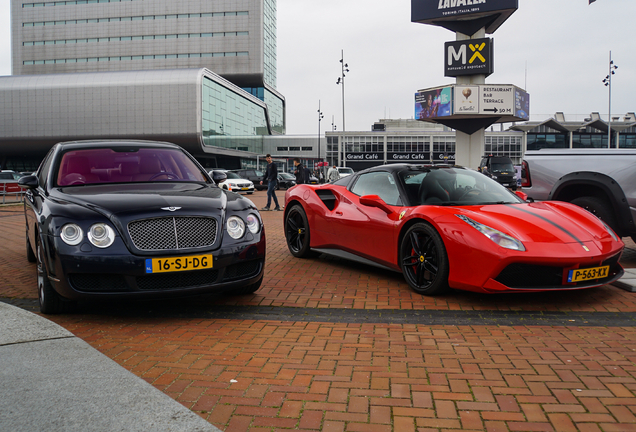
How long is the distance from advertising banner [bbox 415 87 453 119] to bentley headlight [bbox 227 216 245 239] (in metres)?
41.1

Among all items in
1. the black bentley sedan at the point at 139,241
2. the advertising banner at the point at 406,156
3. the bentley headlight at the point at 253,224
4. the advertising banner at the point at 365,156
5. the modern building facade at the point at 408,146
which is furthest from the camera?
the advertising banner at the point at 365,156

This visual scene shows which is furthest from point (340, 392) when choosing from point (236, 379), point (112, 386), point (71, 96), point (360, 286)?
point (71, 96)

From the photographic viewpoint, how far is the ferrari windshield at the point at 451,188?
17.5 feet

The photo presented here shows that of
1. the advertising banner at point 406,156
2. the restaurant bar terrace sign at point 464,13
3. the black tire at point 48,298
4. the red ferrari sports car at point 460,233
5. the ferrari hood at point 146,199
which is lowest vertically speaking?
the black tire at point 48,298

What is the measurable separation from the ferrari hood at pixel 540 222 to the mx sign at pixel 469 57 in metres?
36.9

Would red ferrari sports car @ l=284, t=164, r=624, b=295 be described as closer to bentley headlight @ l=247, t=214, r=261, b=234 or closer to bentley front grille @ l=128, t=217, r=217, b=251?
bentley headlight @ l=247, t=214, r=261, b=234

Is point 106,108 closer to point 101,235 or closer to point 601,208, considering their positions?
point 601,208

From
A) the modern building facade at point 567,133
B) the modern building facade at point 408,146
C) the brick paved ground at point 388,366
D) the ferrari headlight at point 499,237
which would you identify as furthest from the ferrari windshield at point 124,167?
the modern building facade at point 567,133

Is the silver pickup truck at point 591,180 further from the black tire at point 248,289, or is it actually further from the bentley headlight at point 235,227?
the bentley headlight at point 235,227

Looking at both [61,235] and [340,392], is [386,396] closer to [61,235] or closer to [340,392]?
[340,392]

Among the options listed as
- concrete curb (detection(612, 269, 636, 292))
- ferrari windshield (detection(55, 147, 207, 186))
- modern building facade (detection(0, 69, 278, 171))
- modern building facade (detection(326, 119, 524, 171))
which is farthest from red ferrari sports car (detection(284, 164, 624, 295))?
modern building facade (detection(326, 119, 524, 171))

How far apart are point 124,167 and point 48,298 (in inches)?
63.4

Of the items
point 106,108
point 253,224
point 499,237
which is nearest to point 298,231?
point 253,224

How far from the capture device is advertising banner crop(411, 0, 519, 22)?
35719 millimetres
